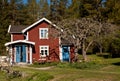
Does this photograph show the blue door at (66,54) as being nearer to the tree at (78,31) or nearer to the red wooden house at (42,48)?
the red wooden house at (42,48)

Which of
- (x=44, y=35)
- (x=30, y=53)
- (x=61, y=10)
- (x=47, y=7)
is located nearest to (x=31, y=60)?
(x=30, y=53)

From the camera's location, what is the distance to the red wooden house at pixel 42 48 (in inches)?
1777

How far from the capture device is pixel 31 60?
44.9 metres

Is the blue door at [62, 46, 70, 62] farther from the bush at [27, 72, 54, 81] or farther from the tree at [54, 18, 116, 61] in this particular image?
the bush at [27, 72, 54, 81]

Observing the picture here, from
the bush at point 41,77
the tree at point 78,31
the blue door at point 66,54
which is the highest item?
the tree at point 78,31

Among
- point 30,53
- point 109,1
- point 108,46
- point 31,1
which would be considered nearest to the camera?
point 30,53

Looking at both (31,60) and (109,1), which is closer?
(31,60)

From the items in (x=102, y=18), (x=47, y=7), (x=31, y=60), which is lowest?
(x=31, y=60)

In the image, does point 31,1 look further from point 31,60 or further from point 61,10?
point 31,60

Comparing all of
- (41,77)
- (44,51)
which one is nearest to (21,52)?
(44,51)

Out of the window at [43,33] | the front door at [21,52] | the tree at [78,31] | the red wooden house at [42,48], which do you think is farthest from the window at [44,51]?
the tree at [78,31]

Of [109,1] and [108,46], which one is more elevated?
[109,1]

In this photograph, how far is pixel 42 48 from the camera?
150ft

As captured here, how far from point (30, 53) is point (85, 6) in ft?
95.7
